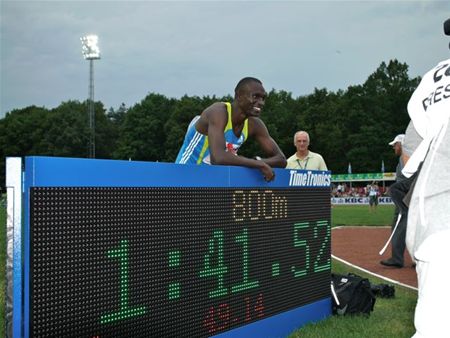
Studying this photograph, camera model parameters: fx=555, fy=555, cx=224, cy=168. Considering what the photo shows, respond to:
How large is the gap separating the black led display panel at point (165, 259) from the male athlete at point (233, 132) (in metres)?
0.33

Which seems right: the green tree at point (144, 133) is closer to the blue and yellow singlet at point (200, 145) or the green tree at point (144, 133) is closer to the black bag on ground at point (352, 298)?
the black bag on ground at point (352, 298)

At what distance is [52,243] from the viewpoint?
117 inches

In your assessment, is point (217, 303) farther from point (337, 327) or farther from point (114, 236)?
point (337, 327)

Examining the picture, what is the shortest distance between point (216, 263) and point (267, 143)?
72.6 inches

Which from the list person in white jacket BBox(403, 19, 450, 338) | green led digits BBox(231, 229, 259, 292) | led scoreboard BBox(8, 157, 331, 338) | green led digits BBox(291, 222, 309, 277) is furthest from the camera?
green led digits BBox(291, 222, 309, 277)

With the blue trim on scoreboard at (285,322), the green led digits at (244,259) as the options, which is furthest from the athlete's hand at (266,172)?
the blue trim on scoreboard at (285,322)

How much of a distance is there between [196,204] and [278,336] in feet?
5.54

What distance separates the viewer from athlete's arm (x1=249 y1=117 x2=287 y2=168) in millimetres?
5488

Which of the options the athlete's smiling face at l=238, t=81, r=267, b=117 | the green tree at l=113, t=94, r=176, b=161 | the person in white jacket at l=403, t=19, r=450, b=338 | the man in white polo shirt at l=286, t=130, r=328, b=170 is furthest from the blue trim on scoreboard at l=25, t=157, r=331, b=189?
the green tree at l=113, t=94, r=176, b=161

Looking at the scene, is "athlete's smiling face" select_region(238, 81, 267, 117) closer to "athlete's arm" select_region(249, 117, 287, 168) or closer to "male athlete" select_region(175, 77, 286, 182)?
"male athlete" select_region(175, 77, 286, 182)

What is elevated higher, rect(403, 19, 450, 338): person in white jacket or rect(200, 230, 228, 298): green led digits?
rect(403, 19, 450, 338): person in white jacket

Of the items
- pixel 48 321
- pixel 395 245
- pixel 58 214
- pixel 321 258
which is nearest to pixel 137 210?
pixel 58 214

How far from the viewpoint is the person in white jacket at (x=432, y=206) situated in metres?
2.12

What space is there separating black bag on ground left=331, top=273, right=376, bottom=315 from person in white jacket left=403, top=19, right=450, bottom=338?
12.2 ft
